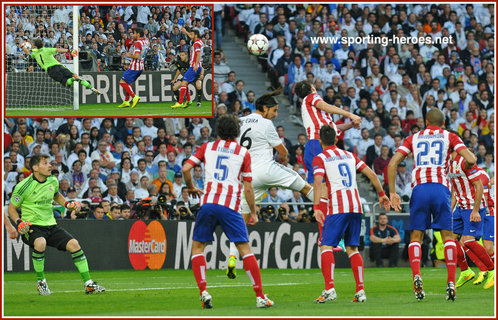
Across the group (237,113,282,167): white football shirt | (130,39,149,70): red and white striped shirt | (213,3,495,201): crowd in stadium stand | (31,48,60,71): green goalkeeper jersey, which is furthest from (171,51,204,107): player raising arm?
(237,113,282,167): white football shirt

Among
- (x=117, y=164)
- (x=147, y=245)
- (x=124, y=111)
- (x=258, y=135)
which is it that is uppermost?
(x=124, y=111)

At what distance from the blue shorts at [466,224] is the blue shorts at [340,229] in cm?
341

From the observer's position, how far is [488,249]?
15.5 metres

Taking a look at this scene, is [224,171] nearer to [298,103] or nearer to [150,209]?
[150,209]

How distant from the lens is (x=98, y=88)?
65.3 ft

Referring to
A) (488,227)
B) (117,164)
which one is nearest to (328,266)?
(488,227)

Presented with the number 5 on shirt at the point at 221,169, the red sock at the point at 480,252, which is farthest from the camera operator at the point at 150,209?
the number 5 on shirt at the point at 221,169

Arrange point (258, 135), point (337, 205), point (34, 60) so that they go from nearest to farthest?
point (337, 205)
point (258, 135)
point (34, 60)

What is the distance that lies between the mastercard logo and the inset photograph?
94.5 inches

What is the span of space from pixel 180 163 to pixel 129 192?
2084mm

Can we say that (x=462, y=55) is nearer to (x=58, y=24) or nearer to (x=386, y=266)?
(x=386, y=266)

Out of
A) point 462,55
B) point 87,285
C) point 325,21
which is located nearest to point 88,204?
point 87,285

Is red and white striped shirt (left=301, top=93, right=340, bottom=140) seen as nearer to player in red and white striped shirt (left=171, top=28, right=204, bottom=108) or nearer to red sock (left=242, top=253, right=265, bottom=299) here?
red sock (left=242, top=253, right=265, bottom=299)

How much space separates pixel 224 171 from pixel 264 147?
3366 millimetres
